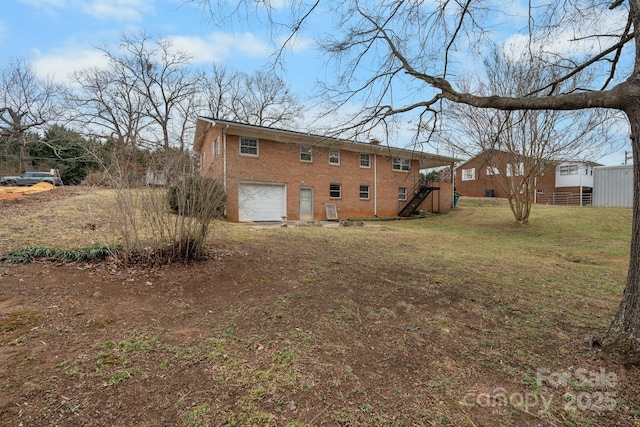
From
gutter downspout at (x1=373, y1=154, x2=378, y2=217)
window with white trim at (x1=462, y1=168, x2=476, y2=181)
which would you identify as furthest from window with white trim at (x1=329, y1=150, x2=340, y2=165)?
window with white trim at (x1=462, y1=168, x2=476, y2=181)

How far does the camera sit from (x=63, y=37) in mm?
10469

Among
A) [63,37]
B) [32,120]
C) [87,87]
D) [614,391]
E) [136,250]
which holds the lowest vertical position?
[614,391]

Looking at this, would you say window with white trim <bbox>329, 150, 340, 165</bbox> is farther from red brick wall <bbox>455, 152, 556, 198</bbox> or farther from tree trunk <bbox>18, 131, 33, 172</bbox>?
tree trunk <bbox>18, 131, 33, 172</bbox>

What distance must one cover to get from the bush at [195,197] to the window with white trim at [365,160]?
15.1 metres

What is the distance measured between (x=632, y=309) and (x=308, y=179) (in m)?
15.3

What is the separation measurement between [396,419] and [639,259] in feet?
9.05

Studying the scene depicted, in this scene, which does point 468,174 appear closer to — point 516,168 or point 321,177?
point 516,168

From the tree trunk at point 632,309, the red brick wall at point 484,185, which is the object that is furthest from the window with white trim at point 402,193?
the tree trunk at point 632,309

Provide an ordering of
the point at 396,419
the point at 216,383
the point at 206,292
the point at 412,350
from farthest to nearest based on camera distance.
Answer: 1. the point at 206,292
2. the point at 412,350
3. the point at 216,383
4. the point at 396,419

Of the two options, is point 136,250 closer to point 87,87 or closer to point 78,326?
point 78,326

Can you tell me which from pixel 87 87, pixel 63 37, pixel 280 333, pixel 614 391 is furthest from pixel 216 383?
pixel 87 87

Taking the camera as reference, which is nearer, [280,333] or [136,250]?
[280,333]

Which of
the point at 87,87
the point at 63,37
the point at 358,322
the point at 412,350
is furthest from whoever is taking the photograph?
the point at 87,87

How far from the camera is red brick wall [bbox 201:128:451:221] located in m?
14.9
